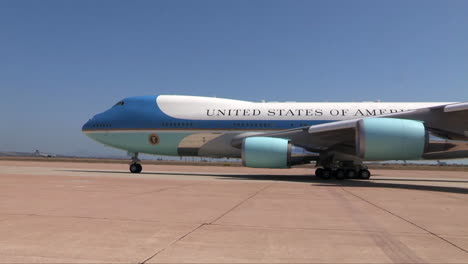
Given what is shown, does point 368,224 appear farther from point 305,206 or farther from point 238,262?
point 238,262

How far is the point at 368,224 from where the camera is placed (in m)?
5.36

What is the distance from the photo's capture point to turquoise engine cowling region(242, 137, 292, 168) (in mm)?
15297

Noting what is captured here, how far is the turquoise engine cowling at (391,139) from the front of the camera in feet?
41.2

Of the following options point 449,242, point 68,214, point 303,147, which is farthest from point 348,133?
point 68,214

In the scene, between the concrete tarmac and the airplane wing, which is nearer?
the concrete tarmac

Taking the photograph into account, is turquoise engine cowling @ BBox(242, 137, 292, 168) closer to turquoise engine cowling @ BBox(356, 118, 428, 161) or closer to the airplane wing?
the airplane wing

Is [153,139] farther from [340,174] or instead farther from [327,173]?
[340,174]

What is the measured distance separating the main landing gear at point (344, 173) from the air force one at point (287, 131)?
47mm

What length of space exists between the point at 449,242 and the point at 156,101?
17429 mm

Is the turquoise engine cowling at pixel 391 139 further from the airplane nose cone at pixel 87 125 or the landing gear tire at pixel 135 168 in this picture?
the airplane nose cone at pixel 87 125

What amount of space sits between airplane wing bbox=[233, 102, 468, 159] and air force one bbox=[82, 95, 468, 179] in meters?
0.03

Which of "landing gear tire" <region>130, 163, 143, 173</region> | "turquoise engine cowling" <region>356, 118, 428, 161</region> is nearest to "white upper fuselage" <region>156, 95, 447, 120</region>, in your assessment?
"landing gear tire" <region>130, 163, 143, 173</region>

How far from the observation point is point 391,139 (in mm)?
12711

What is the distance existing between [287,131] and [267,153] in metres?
2.08
